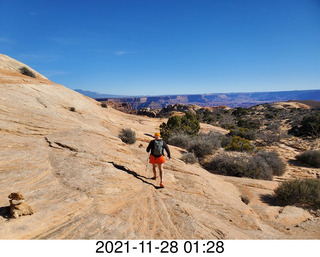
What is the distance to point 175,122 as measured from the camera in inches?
766

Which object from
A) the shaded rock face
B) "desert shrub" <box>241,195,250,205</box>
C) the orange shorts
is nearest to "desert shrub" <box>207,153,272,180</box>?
the shaded rock face

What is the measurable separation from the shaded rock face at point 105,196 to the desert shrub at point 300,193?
2.83ft

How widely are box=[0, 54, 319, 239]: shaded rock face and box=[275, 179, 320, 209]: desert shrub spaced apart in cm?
86

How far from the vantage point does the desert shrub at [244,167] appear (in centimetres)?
976

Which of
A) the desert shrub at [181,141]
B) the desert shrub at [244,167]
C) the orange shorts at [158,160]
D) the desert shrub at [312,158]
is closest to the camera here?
the orange shorts at [158,160]

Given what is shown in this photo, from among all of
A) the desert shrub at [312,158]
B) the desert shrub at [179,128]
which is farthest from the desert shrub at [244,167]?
the desert shrub at [179,128]

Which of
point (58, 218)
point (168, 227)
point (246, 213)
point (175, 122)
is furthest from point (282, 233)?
point (175, 122)

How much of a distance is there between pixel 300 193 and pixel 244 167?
308 cm

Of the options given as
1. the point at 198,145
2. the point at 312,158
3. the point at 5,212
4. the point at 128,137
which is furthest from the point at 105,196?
the point at 312,158

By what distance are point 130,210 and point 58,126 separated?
672cm

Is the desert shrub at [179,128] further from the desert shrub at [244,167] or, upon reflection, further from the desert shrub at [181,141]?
the desert shrub at [244,167]

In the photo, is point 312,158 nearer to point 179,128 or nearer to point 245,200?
point 245,200

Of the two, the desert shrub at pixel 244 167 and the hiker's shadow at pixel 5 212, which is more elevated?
the hiker's shadow at pixel 5 212

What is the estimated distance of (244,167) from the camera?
9.86 m
